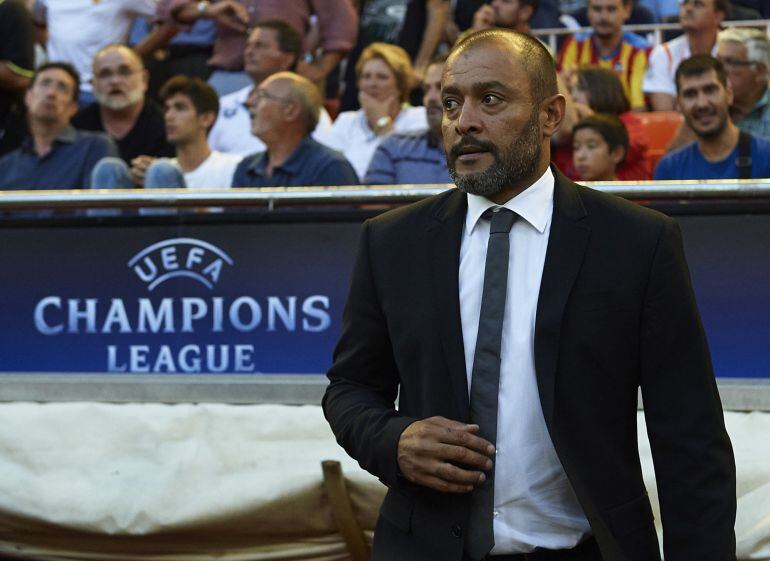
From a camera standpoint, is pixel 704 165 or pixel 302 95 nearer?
pixel 704 165

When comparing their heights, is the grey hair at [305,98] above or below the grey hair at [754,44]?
below

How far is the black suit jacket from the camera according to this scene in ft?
8.47

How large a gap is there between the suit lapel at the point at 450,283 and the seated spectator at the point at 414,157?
3781mm

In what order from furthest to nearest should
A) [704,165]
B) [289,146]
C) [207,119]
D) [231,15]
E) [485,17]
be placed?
[231,15] → [485,17] → [207,119] → [289,146] → [704,165]

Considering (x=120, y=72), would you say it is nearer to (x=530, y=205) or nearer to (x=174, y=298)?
(x=174, y=298)

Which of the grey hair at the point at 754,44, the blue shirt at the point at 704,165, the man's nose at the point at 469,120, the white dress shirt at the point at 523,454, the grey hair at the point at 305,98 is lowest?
the white dress shirt at the point at 523,454

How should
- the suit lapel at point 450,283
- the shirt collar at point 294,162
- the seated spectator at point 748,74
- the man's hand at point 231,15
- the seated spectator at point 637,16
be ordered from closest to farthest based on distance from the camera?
the suit lapel at point 450,283, the shirt collar at point 294,162, the seated spectator at point 748,74, the seated spectator at point 637,16, the man's hand at point 231,15

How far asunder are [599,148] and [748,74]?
124cm

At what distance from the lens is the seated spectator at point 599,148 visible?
6.42m

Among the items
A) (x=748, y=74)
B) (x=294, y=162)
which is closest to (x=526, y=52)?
(x=294, y=162)

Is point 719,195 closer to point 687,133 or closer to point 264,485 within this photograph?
point 687,133

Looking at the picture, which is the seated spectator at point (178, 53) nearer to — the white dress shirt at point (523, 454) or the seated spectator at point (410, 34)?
the seated spectator at point (410, 34)

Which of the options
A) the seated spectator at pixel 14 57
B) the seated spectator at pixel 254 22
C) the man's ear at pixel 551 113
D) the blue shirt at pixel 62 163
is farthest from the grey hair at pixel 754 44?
the seated spectator at pixel 14 57

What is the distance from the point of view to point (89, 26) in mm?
9258
